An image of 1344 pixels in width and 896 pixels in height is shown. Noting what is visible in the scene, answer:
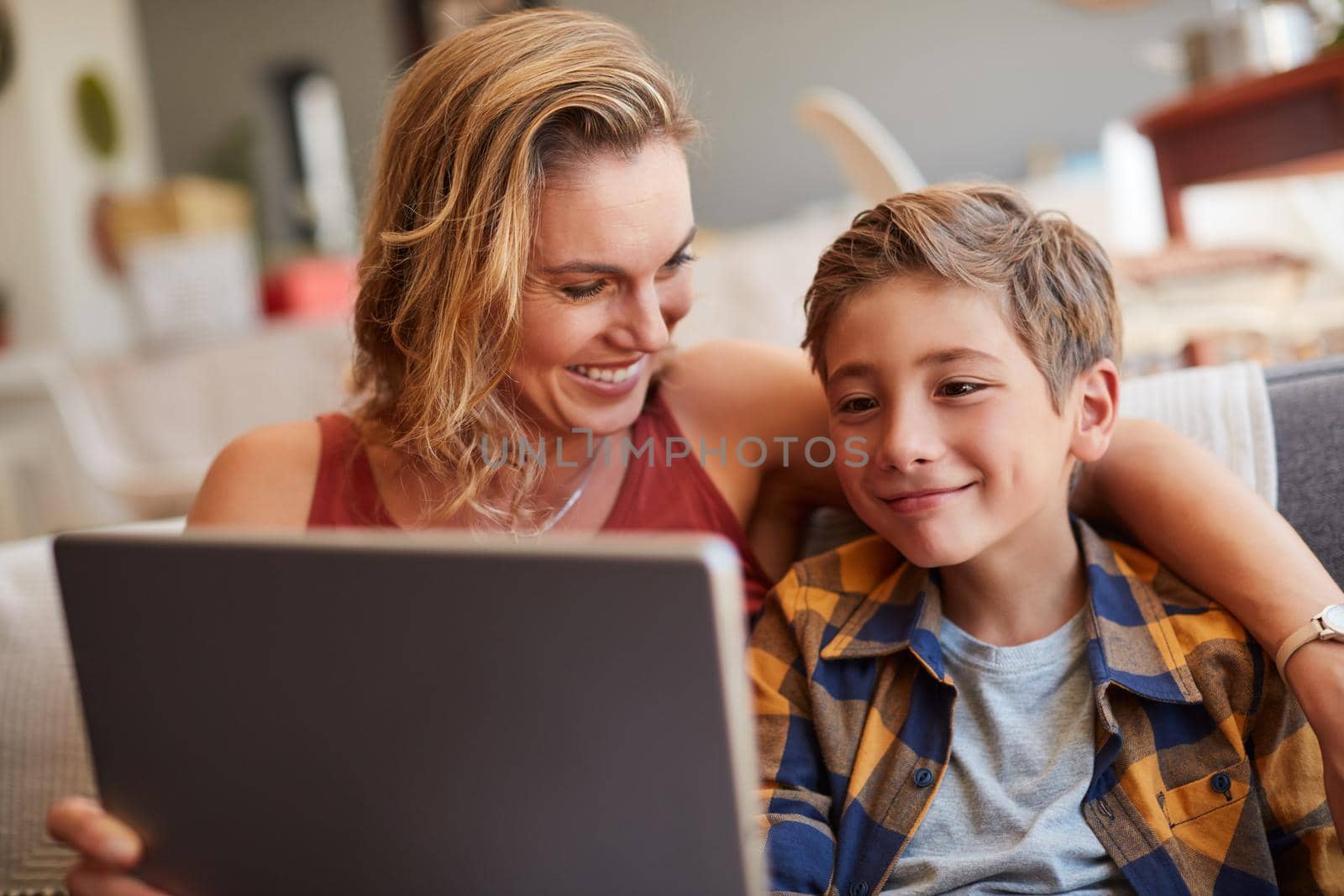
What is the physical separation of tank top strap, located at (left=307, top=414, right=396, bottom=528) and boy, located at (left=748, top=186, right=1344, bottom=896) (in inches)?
16.0

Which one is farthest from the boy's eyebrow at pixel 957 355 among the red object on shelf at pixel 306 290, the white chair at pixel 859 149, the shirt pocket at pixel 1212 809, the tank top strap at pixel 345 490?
the red object on shelf at pixel 306 290

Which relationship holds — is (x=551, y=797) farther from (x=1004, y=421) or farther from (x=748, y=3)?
(x=748, y=3)

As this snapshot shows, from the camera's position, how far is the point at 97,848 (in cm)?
71

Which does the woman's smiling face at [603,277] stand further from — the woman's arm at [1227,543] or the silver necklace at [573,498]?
the woman's arm at [1227,543]

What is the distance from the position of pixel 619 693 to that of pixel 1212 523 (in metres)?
0.60

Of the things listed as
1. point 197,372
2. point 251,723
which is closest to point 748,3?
point 197,372

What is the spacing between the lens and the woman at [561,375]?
99cm

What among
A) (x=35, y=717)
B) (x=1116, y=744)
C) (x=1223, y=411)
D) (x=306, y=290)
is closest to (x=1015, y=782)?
(x=1116, y=744)

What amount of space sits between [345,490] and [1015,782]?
0.67 m

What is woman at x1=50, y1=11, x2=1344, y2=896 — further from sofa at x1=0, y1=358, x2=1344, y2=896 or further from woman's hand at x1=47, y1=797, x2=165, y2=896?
woman's hand at x1=47, y1=797, x2=165, y2=896

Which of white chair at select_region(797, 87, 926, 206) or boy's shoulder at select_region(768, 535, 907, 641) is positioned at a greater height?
white chair at select_region(797, 87, 926, 206)

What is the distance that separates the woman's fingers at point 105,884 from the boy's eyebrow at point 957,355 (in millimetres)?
638

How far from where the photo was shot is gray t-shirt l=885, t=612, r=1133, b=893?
2.80 ft

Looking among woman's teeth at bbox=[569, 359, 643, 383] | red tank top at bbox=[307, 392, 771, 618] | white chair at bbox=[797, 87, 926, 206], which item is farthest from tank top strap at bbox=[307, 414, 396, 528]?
white chair at bbox=[797, 87, 926, 206]
